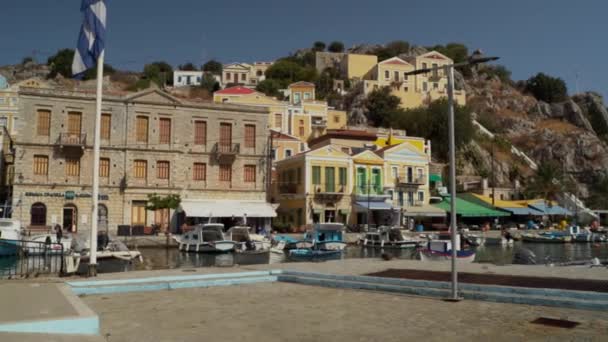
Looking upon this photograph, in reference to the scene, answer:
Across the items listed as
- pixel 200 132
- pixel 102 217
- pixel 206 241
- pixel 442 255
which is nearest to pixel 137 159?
pixel 102 217

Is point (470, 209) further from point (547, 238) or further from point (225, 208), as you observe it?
point (225, 208)

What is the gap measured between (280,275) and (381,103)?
244 feet

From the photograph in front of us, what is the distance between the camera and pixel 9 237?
30.7 metres

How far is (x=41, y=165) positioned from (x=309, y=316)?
3735cm

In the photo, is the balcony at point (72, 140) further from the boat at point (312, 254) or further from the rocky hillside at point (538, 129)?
the rocky hillside at point (538, 129)

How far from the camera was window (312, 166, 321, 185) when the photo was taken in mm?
49812

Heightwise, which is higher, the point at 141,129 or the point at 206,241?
the point at 141,129

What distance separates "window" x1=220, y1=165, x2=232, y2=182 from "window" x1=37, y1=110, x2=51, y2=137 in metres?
14.2

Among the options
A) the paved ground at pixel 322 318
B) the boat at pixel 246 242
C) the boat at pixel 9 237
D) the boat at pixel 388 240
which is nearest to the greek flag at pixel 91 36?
the paved ground at pixel 322 318

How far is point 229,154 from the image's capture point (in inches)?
1789

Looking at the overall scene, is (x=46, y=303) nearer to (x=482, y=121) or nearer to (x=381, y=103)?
(x=381, y=103)

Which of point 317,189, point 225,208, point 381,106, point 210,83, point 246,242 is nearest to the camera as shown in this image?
point 246,242

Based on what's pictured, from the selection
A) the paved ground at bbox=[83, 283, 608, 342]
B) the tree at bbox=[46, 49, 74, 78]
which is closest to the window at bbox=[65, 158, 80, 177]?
the paved ground at bbox=[83, 283, 608, 342]

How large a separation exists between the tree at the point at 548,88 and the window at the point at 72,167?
115354mm
